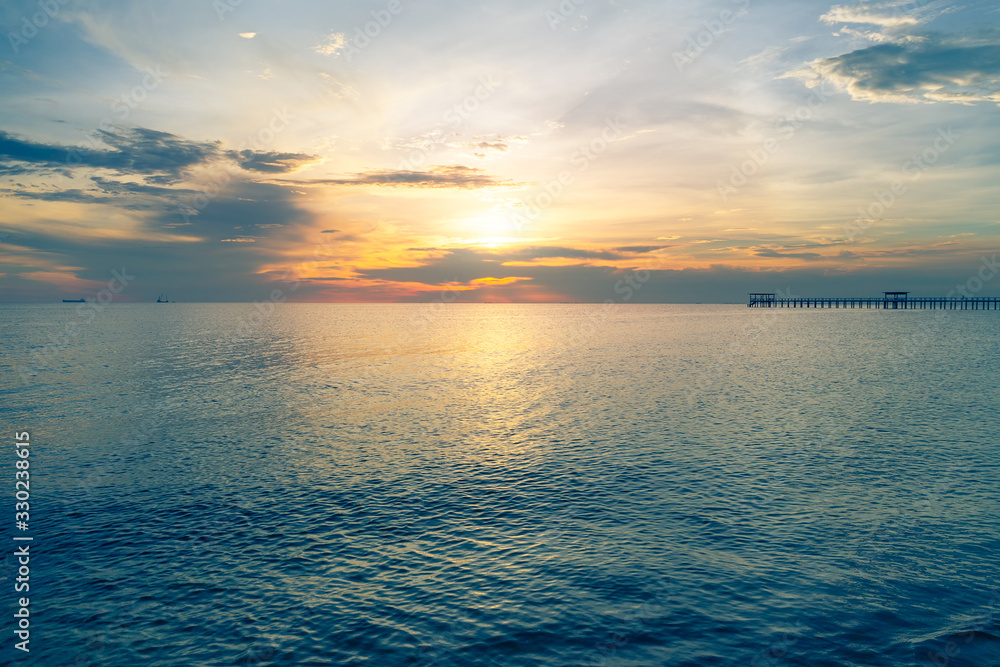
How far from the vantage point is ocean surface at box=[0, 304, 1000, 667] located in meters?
16.5

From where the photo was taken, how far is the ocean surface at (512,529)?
16453 mm

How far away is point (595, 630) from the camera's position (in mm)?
16859

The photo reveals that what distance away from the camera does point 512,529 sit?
24344 mm

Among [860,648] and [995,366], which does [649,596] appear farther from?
[995,366]

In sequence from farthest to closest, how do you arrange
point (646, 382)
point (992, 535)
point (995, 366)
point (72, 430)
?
point (995, 366) < point (646, 382) < point (72, 430) < point (992, 535)

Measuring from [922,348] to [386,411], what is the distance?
10638 centimetres

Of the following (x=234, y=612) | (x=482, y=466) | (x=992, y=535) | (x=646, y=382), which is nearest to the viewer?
(x=234, y=612)

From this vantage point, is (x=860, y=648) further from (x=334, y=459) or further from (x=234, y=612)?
(x=334, y=459)

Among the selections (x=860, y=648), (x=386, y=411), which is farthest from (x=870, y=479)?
(x=386, y=411)

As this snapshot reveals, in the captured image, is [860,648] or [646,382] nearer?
[860,648]

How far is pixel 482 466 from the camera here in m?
34.3

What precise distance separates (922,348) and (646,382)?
73.2m

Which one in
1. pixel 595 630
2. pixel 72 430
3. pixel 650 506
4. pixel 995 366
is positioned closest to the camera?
pixel 595 630

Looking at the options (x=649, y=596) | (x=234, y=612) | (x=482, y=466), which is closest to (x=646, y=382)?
(x=482, y=466)
